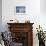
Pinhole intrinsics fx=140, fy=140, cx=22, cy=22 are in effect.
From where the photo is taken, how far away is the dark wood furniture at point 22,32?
541 cm

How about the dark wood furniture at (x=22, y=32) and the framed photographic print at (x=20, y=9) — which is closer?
the dark wood furniture at (x=22, y=32)

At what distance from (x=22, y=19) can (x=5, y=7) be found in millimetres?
834

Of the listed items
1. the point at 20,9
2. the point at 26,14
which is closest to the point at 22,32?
the point at 26,14

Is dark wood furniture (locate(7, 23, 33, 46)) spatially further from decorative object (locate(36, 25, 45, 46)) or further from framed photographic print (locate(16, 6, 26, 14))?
framed photographic print (locate(16, 6, 26, 14))

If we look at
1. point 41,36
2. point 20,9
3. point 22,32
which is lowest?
point 41,36

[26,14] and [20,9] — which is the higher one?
[20,9]

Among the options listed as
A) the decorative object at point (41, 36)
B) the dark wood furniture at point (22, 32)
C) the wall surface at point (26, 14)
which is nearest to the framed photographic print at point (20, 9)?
the wall surface at point (26, 14)

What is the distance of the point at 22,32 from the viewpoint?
548 cm

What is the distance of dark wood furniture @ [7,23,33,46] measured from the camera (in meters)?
5.41

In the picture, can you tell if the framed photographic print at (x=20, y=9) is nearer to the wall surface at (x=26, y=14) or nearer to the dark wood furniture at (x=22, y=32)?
the wall surface at (x=26, y=14)

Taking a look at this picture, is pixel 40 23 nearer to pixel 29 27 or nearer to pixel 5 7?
pixel 29 27

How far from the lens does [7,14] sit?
5594 mm

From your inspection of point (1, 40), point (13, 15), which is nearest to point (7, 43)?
point (1, 40)

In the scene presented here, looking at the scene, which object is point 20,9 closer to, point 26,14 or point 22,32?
point 26,14
